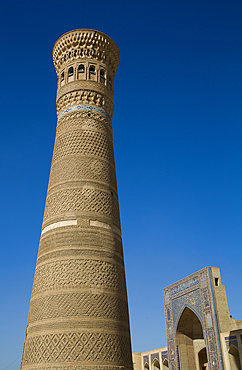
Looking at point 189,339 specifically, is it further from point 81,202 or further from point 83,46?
point 83,46

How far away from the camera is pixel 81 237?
5.41 meters

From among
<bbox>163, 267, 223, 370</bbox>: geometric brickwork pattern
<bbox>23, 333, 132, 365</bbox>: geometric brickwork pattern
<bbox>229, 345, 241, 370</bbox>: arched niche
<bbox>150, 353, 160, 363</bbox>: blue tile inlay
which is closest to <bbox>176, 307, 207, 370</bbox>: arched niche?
<bbox>163, 267, 223, 370</bbox>: geometric brickwork pattern

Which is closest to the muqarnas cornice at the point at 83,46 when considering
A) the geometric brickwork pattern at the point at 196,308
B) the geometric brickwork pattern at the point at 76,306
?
the geometric brickwork pattern at the point at 76,306

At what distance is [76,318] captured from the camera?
4.75m

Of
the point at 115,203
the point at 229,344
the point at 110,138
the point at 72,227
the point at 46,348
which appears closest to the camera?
the point at 46,348

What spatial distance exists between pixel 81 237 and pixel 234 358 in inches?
247

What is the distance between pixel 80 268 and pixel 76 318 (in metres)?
0.69

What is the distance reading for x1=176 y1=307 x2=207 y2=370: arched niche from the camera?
11203 millimetres

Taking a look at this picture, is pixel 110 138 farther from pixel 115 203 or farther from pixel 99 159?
pixel 115 203

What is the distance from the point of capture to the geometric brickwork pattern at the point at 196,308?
9.38 m

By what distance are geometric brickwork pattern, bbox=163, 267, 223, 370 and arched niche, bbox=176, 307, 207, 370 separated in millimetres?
148

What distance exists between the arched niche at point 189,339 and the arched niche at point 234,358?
2165 mm

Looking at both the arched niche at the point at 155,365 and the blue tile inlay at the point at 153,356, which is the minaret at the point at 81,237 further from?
the arched niche at the point at 155,365

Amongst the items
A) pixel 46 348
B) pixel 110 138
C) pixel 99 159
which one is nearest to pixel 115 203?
pixel 99 159
